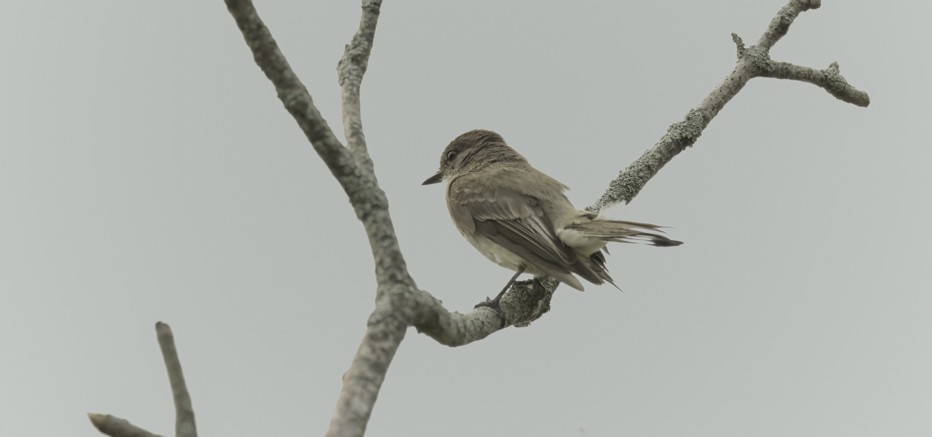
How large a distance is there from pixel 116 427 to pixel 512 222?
4.25 metres

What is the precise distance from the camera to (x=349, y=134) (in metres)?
3.55

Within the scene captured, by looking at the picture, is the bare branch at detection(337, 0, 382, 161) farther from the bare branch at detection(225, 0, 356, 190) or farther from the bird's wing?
the bird's wing

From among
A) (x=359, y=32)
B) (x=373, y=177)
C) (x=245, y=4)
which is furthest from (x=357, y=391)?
(x=359, y=32)

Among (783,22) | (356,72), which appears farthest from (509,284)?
(783,22)

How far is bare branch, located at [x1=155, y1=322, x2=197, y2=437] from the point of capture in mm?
2316

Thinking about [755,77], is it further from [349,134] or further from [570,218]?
[349,134]

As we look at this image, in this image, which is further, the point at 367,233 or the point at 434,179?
the point at 434,179

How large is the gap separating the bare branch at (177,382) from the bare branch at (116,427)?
0.14 m

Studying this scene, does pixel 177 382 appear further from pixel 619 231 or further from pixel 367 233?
pixel 619 231

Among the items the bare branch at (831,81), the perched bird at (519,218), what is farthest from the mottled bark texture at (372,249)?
the bare branch at (831,81)

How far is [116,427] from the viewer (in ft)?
7.13

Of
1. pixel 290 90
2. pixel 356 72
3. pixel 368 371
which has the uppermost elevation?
pixel 356 72

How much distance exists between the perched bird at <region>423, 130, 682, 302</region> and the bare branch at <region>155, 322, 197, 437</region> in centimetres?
316

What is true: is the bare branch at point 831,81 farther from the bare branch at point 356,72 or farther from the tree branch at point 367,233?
the bare branch at point 356,72
